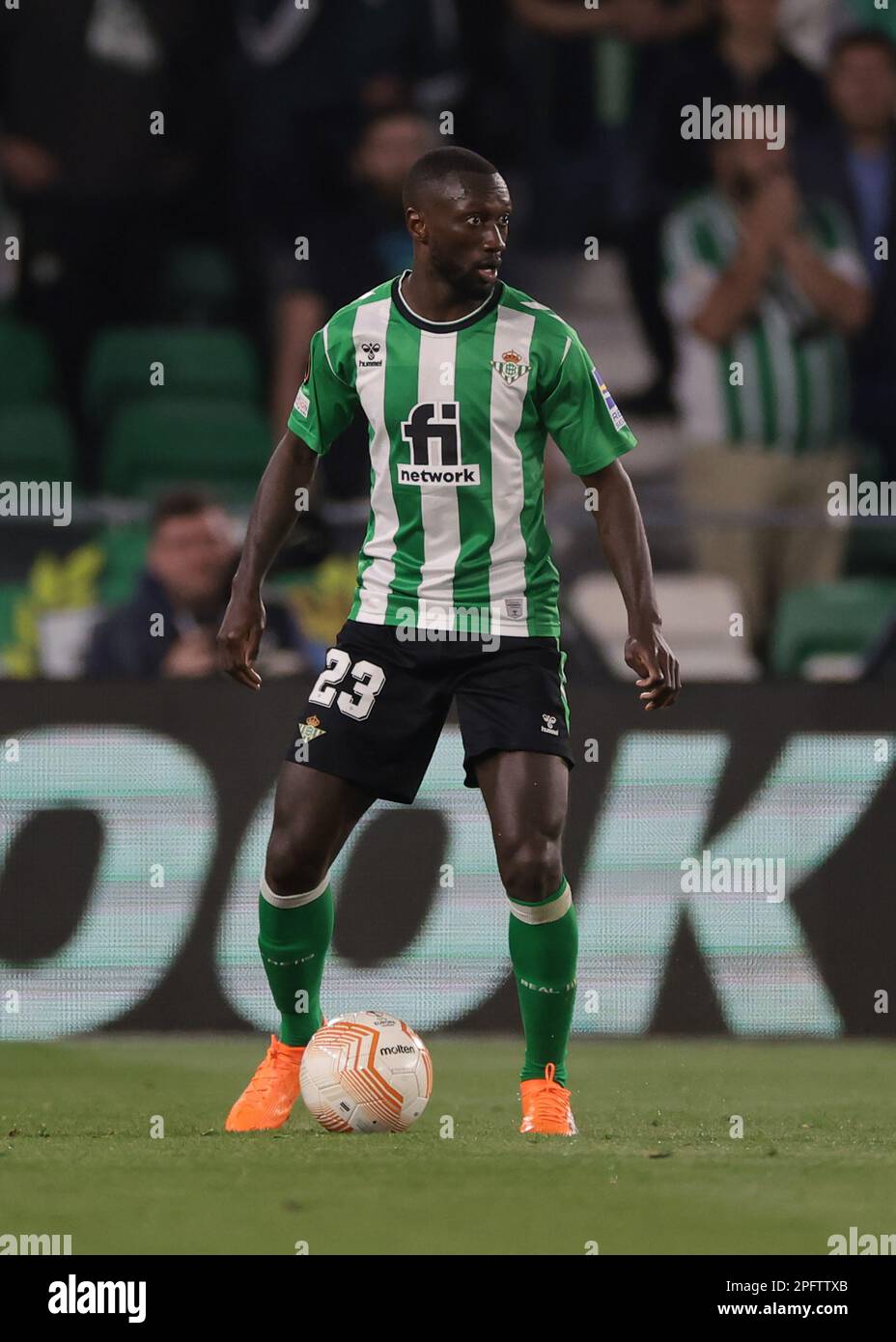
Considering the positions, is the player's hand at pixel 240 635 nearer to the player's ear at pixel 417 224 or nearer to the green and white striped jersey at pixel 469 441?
the green and white striped jersey at pixel 469 441

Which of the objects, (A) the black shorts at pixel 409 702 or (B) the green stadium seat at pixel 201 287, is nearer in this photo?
(A) the black shorts at pixel 409 702

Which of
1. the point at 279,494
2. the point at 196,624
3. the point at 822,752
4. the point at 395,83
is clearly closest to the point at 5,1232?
the point at 279,494

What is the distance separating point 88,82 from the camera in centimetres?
979

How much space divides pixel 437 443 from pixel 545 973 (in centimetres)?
115

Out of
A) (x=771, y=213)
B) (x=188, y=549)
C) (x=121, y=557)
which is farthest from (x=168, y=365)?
(x=771, y=213)

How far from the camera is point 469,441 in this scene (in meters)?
4.59

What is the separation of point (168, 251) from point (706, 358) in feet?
8.03

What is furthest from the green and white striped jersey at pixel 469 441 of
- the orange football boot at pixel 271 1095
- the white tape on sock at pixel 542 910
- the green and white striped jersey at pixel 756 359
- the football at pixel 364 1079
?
the green and white striped jersey at pixel 756 359

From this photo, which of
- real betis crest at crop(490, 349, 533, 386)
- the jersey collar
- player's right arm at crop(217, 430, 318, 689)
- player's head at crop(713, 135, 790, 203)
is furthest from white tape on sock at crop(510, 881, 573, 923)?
player's head at crop(713, 135, 790, 203)

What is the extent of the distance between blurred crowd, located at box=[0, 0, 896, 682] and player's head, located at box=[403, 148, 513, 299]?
172 inches

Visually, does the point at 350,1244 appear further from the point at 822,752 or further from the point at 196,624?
the point at 196,624

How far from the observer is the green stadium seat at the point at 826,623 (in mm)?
8844

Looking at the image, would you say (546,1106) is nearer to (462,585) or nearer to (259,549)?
(462,585)

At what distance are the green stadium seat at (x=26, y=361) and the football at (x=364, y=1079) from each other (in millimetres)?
5479
